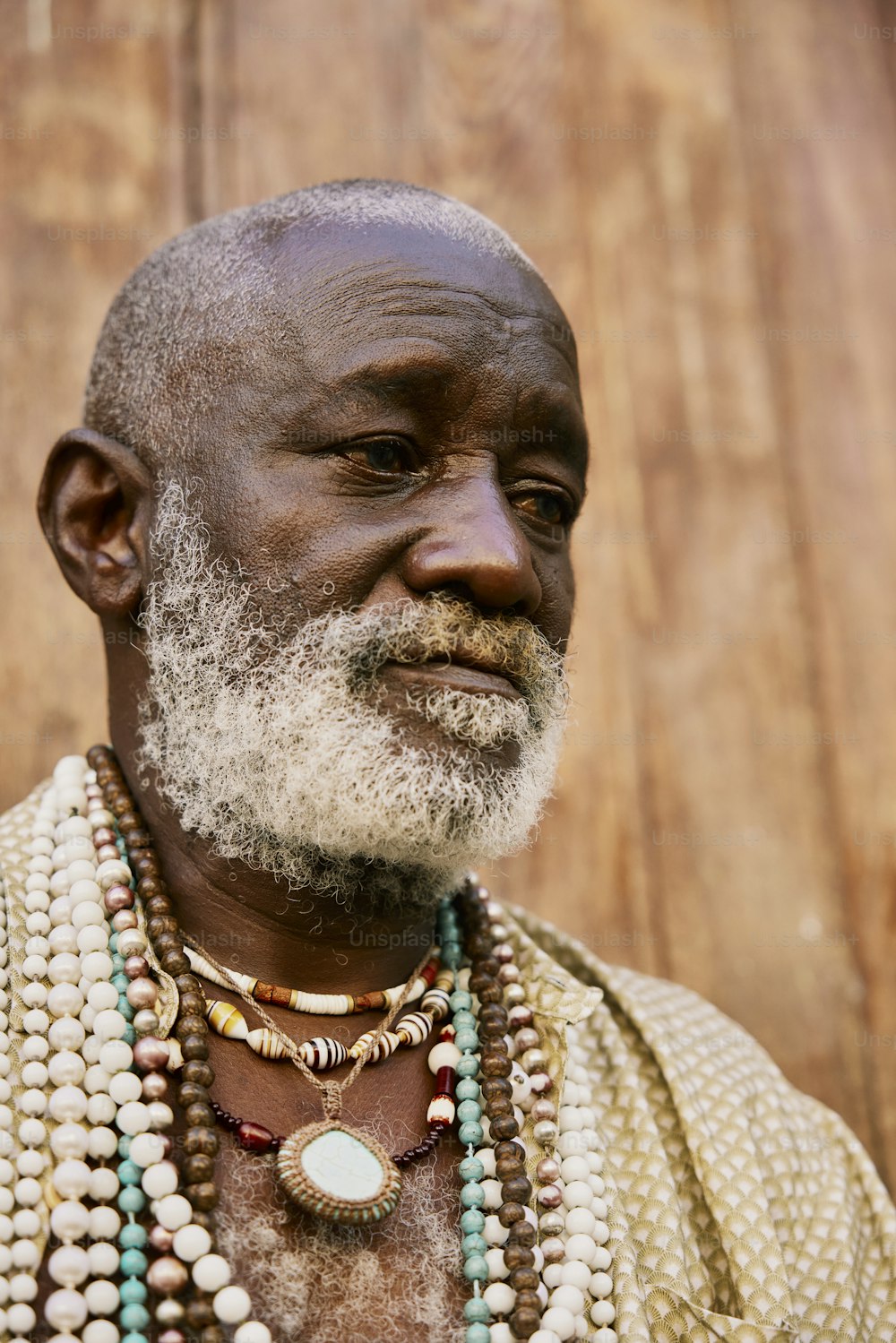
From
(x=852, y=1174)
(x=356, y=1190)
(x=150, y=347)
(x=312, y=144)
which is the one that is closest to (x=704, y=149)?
(x=312, y=144)

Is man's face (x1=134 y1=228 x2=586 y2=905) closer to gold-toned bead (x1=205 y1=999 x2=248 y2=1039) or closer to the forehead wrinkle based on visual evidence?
the forehead wrinkle

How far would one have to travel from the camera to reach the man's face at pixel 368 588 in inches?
63.7

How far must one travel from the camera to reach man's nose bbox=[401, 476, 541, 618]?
162 cm

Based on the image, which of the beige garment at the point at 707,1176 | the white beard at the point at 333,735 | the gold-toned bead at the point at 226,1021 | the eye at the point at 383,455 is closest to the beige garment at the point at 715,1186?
the beige garment at the point at 707,1176

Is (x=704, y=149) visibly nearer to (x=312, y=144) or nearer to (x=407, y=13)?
(x=407, y=13)

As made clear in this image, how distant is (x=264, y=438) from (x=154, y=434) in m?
0.22

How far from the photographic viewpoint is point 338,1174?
4.82 feet

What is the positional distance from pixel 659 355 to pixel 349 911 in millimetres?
1535

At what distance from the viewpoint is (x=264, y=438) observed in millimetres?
1734

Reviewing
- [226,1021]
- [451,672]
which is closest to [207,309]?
[451,672]

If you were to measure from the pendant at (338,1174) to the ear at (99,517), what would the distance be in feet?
2.62

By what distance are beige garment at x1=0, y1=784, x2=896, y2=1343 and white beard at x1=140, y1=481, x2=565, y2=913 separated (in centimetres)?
25

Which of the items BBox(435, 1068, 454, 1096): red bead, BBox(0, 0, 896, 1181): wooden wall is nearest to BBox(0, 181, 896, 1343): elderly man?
BBox(435, 1068, 454, 1096): red bead

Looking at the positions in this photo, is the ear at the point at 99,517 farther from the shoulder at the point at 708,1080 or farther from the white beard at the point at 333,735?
the shoulder at the point at 708,1080
